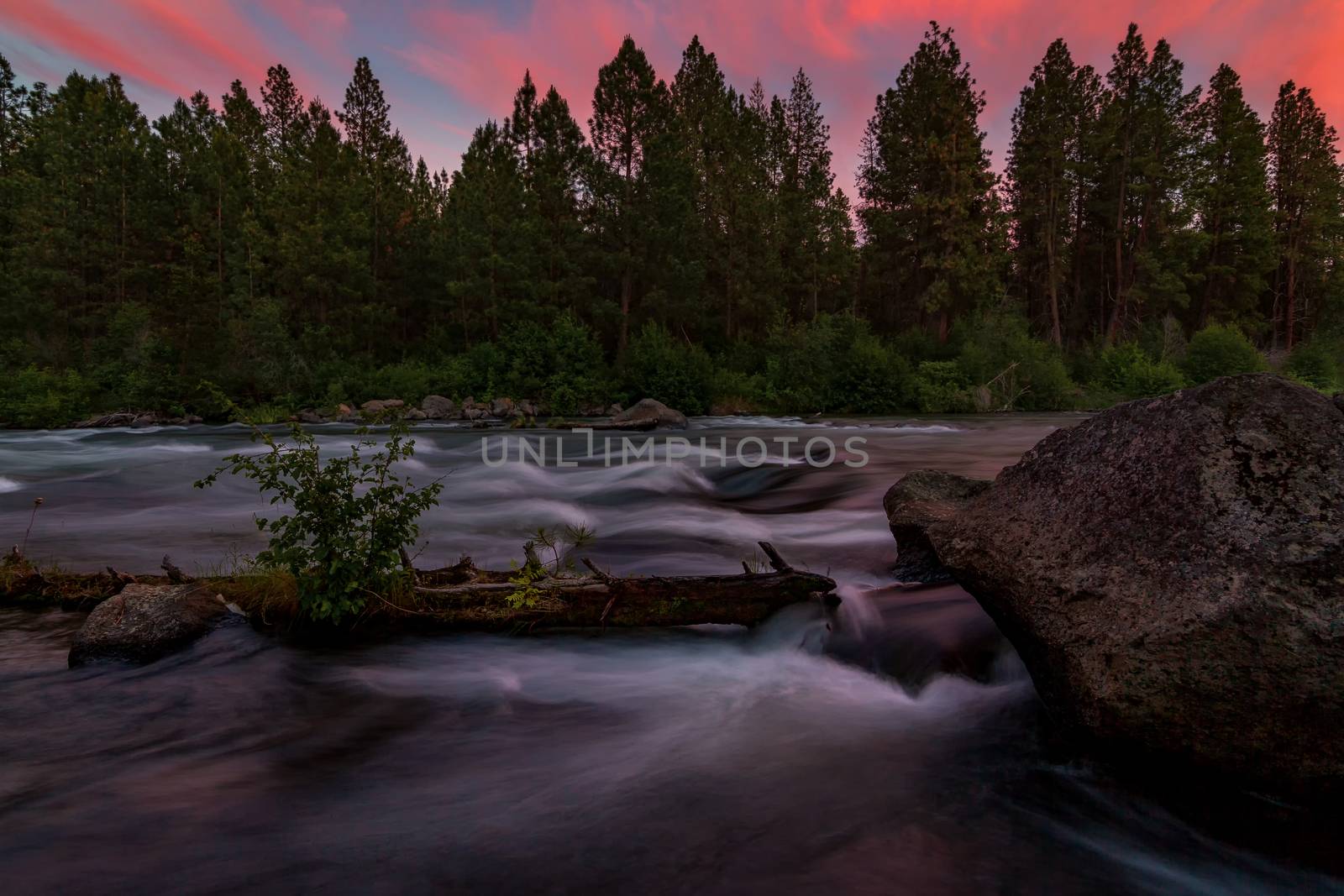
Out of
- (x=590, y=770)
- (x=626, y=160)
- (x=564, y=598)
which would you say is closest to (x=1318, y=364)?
(x=626, y=160)

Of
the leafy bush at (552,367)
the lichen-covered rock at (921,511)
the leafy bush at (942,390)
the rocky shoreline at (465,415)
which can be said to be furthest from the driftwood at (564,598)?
the leafy bush at (942,390)

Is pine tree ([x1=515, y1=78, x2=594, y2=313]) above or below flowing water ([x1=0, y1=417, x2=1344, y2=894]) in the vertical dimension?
above

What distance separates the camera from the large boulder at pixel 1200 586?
2.70 metres

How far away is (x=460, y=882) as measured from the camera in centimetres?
281

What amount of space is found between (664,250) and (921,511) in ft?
120

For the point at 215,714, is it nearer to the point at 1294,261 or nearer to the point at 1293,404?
the point at 1293,404

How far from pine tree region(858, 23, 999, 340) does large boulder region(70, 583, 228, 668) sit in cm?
4397

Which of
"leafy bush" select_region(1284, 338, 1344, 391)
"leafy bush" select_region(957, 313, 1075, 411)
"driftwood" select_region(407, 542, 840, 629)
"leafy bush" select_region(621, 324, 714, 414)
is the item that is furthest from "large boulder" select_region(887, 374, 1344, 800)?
"leafy bush" select_region(1284, 338, 1344, 391)

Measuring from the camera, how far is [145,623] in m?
4.86

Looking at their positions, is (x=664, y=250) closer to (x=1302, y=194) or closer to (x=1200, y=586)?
(x=1200, y=586)

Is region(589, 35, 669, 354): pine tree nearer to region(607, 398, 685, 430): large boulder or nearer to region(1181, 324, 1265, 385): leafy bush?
region(607, 398, 685, 430): large boulder

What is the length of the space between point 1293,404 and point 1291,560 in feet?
2.98

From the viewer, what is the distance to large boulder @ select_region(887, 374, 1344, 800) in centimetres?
270

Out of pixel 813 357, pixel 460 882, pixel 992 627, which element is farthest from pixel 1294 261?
pixel 460 882
